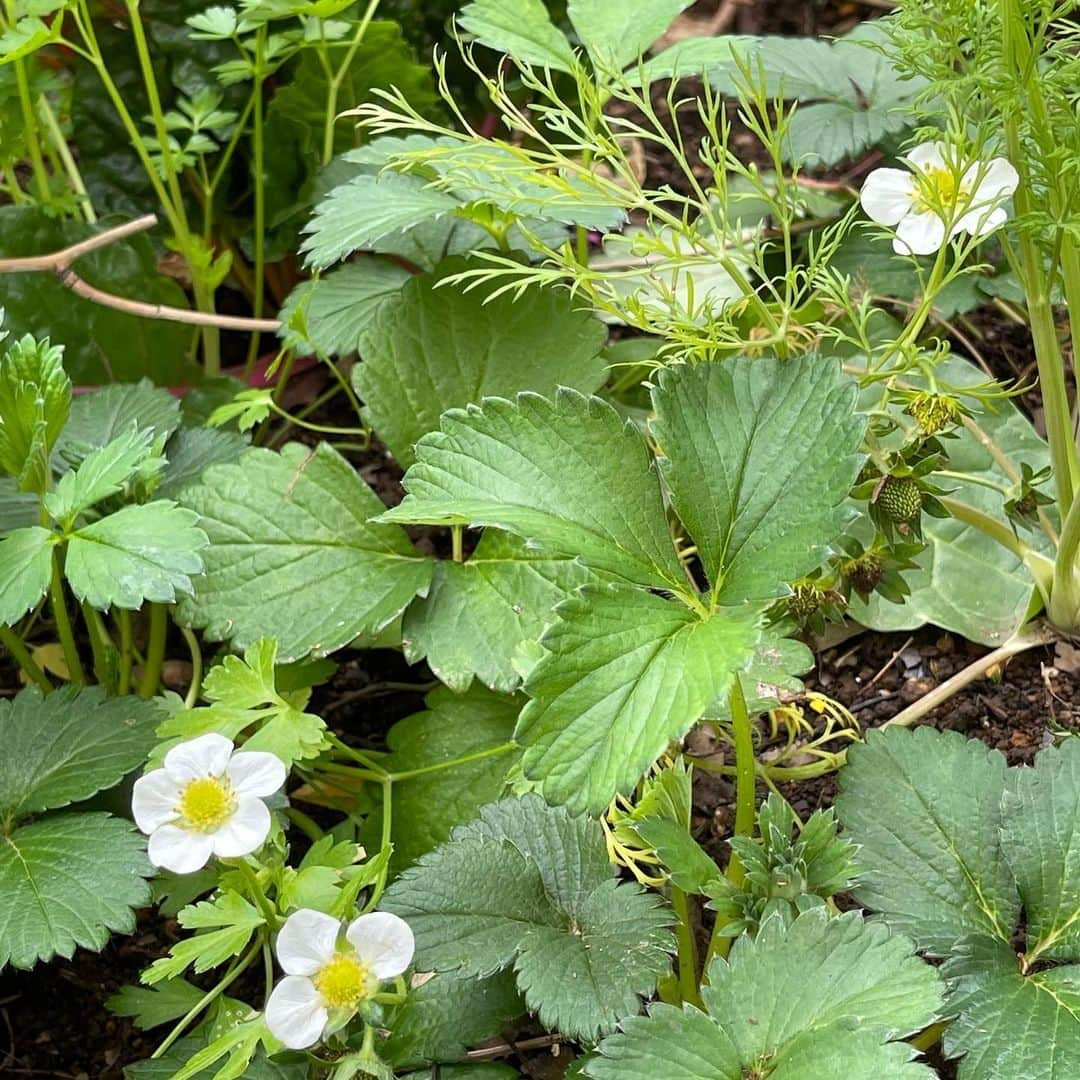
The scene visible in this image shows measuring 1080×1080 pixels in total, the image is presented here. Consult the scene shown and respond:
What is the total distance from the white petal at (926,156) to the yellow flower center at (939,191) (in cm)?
1

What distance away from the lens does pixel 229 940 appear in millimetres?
899

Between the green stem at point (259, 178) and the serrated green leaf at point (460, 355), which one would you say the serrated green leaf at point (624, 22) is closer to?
the serrated green leaf at point (460, 355)

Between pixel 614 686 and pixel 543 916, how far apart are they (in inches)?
8.2

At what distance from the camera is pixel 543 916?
3.01ft

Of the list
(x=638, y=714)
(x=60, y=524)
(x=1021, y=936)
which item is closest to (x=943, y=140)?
(x=638, y=714)

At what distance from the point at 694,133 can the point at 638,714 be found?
4.51ft

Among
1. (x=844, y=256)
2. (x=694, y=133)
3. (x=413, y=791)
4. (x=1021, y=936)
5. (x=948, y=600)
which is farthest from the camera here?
(x=694, y=133)

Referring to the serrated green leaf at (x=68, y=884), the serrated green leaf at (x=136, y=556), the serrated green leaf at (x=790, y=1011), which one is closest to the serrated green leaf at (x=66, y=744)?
the serrated green leaf at (x=68, y=884)

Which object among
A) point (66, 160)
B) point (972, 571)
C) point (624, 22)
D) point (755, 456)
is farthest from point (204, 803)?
point (66, 160)

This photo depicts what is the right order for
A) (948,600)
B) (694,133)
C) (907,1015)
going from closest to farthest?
(907,1015) → (948,600) → (694,133)

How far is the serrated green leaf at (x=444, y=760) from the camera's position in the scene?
43.4 inches

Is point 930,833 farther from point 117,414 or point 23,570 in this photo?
point 117,414

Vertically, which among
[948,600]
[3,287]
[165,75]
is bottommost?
[948,600]

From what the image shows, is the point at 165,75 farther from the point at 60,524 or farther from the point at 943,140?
the point at 943,140
